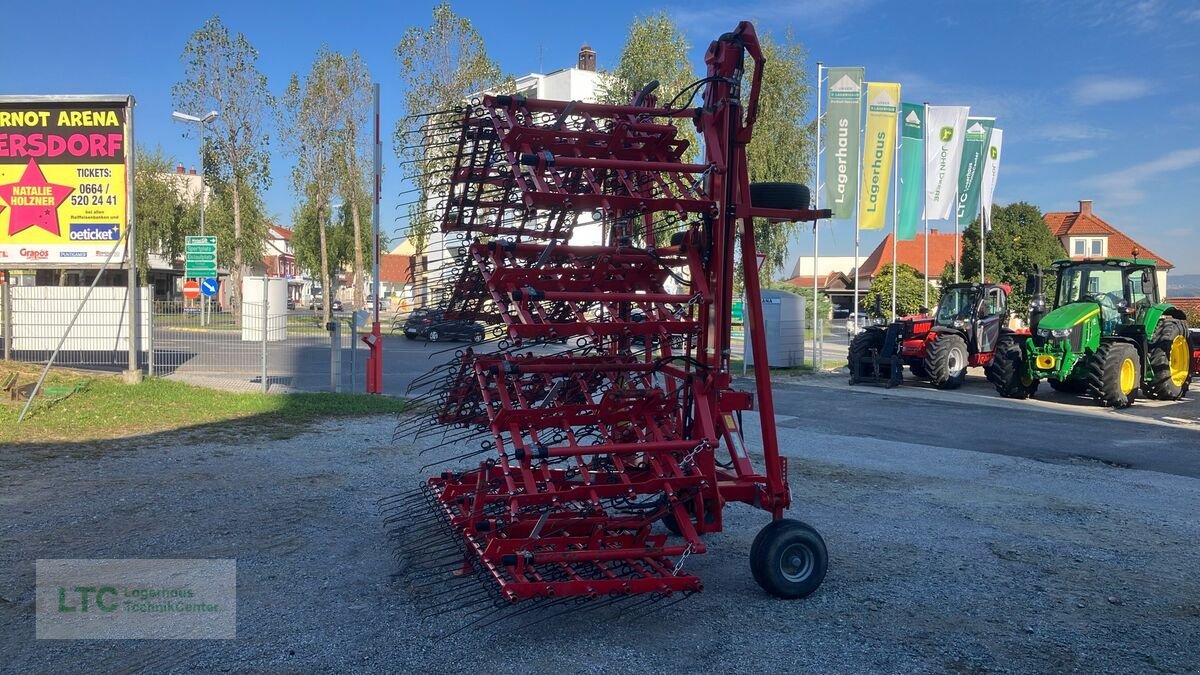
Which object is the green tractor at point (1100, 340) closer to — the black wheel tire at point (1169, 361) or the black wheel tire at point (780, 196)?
the black wheel tire at point (1169, 361)

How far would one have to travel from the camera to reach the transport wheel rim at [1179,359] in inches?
653

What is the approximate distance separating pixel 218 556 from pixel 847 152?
2287cm

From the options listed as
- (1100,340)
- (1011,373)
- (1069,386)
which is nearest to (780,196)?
(1011,373)

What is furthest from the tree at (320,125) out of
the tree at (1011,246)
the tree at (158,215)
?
the tree at (1011,246)

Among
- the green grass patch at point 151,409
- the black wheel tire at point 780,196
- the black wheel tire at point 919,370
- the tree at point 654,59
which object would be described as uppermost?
the tree at point 654,59

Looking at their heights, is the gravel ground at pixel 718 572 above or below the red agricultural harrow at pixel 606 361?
below

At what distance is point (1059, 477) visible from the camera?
885cm

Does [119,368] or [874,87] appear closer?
[119,368]

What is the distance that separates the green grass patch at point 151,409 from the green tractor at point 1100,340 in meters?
11.4

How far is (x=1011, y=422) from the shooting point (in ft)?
A: 43.0

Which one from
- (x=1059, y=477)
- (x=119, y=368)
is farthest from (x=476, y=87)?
(x=1059, y=477)

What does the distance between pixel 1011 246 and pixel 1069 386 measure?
100 ft

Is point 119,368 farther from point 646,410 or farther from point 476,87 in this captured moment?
point 476,87

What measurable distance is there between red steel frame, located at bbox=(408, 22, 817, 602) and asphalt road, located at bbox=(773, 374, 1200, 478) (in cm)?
688
